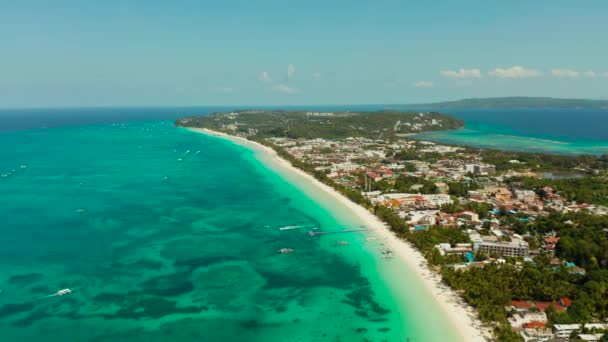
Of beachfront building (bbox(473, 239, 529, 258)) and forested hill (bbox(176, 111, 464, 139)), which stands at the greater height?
forested hill (bbox(176, 111, 464, 139))

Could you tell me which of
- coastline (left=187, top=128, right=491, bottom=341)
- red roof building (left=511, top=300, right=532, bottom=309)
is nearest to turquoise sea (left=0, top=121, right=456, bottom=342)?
coastline (left=187, top=128, right=491, bottom=341)

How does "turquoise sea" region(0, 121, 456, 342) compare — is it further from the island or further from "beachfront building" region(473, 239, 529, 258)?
"beachfront building" region(473, 239, 529, 258)

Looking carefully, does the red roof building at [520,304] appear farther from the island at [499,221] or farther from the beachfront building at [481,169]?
the beachfront building at [481,169]

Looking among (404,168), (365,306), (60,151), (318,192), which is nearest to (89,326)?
(365,306)

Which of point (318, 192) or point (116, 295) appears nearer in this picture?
point (116, 295)

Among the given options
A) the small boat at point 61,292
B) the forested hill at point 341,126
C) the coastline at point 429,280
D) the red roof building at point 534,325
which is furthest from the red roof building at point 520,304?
the forested hill at point 341,126

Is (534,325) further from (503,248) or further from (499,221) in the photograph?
(499,221)

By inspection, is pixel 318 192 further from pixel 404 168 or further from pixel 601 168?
pixel 601 168
